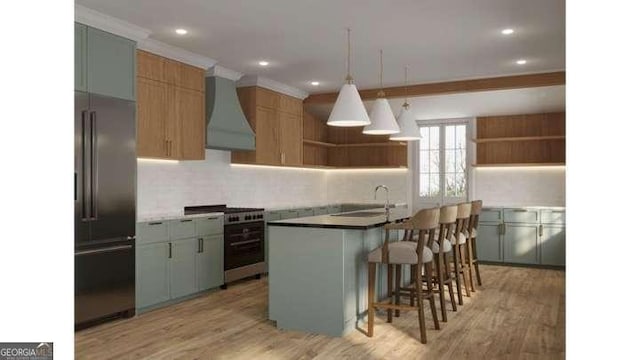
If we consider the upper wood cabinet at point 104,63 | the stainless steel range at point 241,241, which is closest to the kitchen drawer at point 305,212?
the stainless steel range at point 241,241

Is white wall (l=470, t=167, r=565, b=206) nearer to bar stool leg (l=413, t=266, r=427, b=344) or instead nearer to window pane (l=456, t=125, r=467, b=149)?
window pane (l=456, t=125, r=467, b=149)

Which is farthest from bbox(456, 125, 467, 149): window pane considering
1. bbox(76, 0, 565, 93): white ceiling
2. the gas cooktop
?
the gas cooktop

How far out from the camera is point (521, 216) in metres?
7.97

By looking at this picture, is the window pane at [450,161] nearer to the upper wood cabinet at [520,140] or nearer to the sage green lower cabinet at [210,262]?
the upper wood cabinet at [520,140]

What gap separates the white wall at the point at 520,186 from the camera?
325 inches

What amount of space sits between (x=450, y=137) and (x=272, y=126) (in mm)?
3254

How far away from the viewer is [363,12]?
454 centimetres

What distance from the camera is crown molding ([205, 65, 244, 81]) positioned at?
654 centimetres

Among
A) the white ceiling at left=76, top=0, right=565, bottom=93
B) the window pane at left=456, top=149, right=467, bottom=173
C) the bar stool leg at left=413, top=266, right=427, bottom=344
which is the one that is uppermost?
the white ceiling at left=76, top=0, right=565, bottom=93

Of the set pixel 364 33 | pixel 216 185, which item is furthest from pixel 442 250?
pixel 216 185

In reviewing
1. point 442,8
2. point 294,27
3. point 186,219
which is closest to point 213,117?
point 186,219

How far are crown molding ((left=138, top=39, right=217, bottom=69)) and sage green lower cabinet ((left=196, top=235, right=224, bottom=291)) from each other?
81.3 inches
